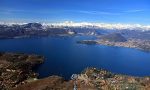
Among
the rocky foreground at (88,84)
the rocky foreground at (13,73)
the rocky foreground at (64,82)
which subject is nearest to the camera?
the rocky foreground at (88,84)

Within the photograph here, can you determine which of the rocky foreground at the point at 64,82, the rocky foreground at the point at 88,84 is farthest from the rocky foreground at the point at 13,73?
the rocky foreground at the point at 88,84

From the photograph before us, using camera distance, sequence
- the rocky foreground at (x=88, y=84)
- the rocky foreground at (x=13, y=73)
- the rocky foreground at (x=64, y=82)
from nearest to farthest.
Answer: the rocky foreground at (x=88, y=84), the rocky foreground at (x=64, y=82), the rocky foreground at (x=13, y=73)

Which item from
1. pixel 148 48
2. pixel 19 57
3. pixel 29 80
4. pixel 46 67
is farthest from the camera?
pixel 148 48

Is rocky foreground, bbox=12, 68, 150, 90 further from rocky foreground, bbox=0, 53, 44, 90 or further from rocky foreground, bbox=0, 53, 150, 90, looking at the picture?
rocky foreground, bbox=0, 53, 44, 90

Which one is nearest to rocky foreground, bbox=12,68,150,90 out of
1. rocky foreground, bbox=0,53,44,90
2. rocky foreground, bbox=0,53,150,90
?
rocky foreground, bbox=0,53,150,90

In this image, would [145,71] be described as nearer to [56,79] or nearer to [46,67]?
[46,67]

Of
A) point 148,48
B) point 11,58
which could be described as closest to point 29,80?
point 11,58

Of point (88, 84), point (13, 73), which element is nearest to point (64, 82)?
point (88, 84)

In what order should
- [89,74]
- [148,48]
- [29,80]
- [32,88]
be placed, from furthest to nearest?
[148,48] → [89,74] → [29,80] → [32,88]

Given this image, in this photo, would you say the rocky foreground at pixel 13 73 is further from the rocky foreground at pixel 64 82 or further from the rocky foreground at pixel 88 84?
the rocky foreground at pixel 88 84

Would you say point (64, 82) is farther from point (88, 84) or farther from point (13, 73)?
point (13, 73)

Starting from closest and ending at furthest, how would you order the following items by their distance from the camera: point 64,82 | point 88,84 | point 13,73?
point 88,84 → point 64,82 → point 13,73
